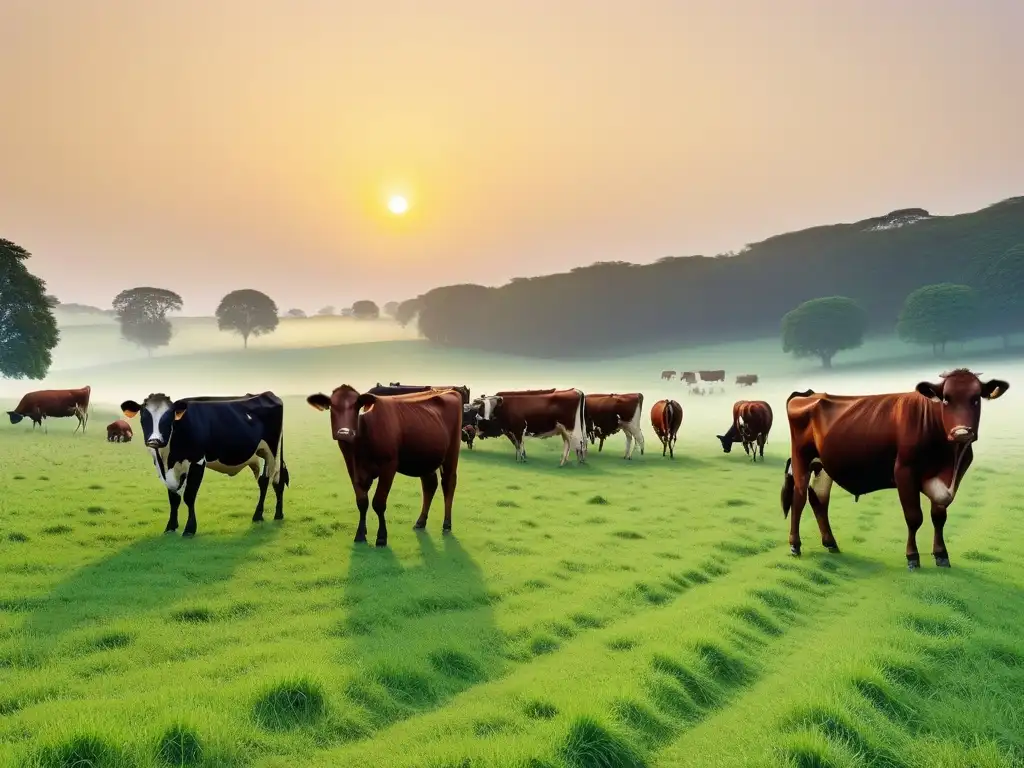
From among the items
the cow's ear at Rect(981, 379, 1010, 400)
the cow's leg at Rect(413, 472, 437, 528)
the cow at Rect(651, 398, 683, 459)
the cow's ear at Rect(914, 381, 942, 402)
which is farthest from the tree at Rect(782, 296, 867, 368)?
the cow's leg at Rect(413, 472, 437, 528)

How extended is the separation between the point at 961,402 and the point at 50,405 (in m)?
37.8

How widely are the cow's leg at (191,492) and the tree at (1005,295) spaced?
105m

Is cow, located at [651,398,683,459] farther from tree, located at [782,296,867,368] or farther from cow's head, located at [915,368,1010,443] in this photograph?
tree, located at [782,296,867,368]

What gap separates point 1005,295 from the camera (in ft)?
321

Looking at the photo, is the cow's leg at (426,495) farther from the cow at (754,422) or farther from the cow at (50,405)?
the cow at (50,405)

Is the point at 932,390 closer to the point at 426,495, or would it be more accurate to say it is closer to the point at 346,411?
the point at 426,495

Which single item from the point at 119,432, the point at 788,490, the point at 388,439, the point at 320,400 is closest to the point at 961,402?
the point at 788,490

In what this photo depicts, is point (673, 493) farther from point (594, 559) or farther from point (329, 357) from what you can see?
point (329, 357)

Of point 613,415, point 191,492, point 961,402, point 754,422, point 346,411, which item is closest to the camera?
point 961,402

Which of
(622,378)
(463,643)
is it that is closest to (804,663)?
(463,643)

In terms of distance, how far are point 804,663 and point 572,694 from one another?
307 centimetres

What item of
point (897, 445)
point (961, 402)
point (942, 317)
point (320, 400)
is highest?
point (942, 317)

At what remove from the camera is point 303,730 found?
19.5 feet

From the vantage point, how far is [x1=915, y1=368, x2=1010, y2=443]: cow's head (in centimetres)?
1062
